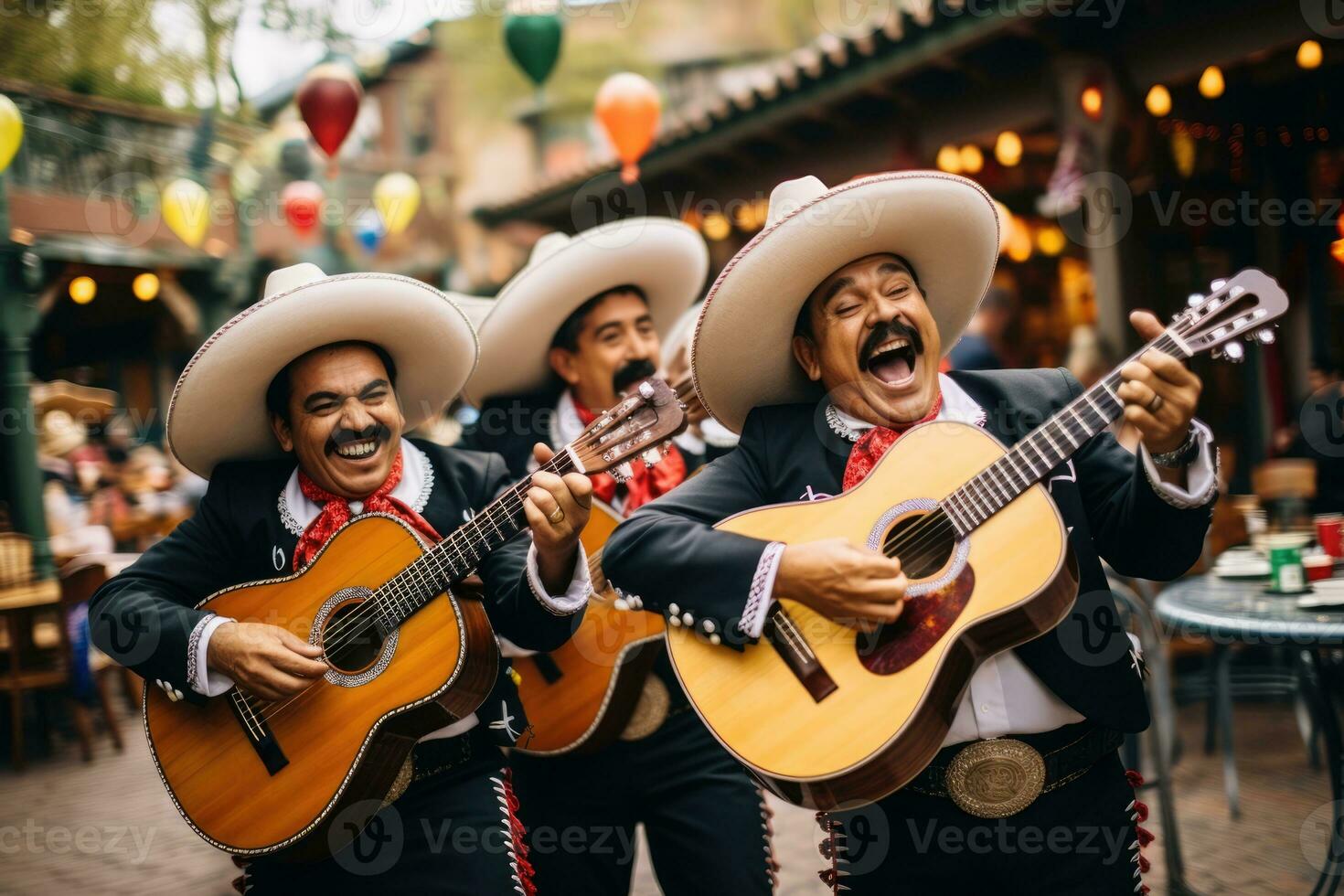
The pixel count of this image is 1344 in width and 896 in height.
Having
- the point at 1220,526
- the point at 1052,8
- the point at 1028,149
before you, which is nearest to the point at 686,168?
the point at 1028,149

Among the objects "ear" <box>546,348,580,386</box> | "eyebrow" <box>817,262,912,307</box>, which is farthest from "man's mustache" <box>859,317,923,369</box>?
"ear" <box>546,348,580,386</box>

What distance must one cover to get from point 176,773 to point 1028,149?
776 cm

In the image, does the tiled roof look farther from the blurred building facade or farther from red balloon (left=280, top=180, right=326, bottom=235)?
red balloon (left=280, top=180, right=326, bottom=235)

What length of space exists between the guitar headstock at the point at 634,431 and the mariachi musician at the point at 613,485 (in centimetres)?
86

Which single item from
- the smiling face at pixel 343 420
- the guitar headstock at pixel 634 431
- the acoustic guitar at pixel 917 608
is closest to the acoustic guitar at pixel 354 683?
the guitar headstock at pixel 634 431

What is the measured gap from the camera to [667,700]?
321 cm

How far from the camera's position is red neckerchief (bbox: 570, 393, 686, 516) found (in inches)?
136

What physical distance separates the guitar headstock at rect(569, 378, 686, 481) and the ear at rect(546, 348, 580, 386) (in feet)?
4.16

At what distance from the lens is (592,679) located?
10.3ft

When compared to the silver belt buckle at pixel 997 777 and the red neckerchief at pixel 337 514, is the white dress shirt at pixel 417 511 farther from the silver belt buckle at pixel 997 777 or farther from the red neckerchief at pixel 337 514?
the silver belt buckle at pixel 997 777

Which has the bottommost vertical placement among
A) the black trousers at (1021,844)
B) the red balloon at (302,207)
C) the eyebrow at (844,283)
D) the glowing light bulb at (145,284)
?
the black trousers at (1021,844)

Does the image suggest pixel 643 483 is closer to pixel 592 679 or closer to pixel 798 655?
pixel 592 679

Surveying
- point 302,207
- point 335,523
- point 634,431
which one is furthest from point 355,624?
point 302,207

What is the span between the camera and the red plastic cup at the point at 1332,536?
12.7ft
